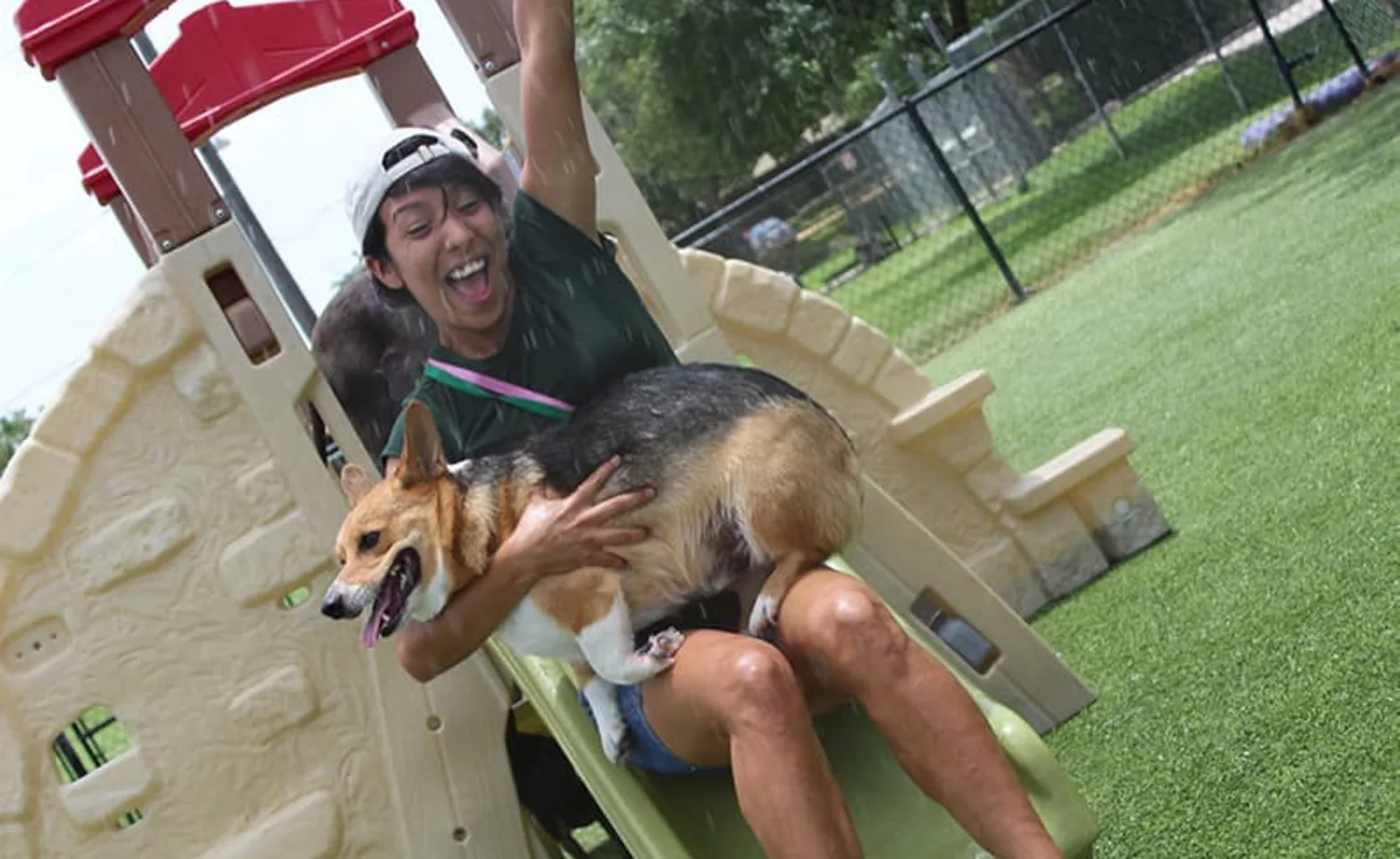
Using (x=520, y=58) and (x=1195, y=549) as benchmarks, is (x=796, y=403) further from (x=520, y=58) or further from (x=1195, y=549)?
(x=1195, y=549)

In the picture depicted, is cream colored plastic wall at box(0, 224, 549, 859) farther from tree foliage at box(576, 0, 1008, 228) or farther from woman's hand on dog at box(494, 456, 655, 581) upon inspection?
tree foliage at box(576, 0, 1008, 228)

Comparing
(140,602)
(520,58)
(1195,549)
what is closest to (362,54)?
(520,58)

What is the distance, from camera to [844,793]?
10.5ft

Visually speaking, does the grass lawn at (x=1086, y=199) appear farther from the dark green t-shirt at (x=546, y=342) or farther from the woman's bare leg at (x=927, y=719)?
the woman's bare leg at (x=927, y=719)

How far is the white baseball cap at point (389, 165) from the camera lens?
3.26 meters

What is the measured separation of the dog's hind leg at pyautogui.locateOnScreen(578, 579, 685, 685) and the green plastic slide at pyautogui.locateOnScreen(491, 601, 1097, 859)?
26cm

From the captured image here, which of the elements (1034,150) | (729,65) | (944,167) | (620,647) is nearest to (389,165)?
(620,647)

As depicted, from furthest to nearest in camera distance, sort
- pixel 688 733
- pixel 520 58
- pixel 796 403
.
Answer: pixel 520 58
pixel 796 403
pixel 688 733

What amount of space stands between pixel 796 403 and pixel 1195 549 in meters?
1.90

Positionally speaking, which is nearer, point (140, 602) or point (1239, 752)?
point (1239, 752)

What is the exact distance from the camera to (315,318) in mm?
4070

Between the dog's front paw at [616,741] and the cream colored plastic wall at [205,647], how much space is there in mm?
963

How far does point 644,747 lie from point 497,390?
70cm

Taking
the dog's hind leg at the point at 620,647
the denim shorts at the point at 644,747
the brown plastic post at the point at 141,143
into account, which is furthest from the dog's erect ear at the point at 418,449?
the brown plastic post at the point at 141,143
